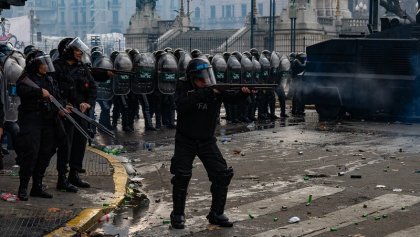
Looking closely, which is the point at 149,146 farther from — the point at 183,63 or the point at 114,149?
the point at 183,63

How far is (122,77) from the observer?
1838 cm

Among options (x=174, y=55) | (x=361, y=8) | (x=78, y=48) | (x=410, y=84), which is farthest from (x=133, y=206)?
(x=361, y=8)

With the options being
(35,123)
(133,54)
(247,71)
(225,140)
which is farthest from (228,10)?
(35,123)

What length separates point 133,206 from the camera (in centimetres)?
1003

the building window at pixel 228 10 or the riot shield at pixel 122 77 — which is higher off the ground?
the building window at pixel 228 10

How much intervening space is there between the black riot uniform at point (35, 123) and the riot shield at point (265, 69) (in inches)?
476

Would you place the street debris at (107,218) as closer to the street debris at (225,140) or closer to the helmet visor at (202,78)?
the helmet visor at (202,78)

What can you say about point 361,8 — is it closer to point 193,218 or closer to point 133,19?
point 133,19

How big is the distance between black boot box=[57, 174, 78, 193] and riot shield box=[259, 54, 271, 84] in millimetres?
11636

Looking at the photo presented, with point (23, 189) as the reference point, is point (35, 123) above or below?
above

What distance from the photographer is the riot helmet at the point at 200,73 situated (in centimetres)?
850

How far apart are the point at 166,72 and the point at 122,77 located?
108 cm

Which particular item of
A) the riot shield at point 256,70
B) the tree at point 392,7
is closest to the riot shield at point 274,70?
the riot shield at point 256,70

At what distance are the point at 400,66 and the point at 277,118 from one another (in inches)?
148
